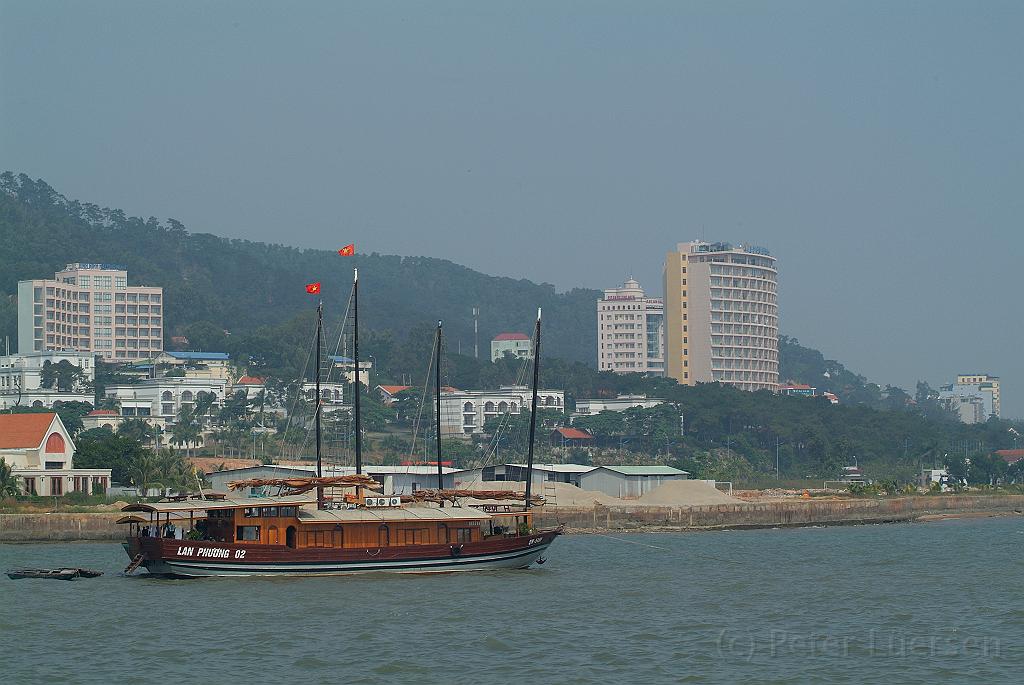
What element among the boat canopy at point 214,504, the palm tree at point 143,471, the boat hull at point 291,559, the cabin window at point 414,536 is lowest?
the boat hull at point 291,559

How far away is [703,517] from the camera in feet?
362

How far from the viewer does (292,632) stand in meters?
45.5

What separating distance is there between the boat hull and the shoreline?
2973 centimetres

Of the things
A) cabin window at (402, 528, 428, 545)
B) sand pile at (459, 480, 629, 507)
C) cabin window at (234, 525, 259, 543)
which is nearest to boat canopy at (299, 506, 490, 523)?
cabin window at (402, 528, 428, 545)

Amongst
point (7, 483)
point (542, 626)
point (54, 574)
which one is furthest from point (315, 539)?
point (7, 483)

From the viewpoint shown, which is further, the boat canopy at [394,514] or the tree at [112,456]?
the tree at [112,456]

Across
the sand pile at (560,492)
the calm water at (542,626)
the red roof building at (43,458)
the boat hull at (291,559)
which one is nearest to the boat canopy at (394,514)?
the boat hull at (291,559)

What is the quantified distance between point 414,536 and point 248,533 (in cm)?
686

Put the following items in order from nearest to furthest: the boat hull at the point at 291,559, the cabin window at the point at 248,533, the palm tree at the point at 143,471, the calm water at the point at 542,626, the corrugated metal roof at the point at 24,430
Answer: the calm water at the point at 542,626 < the boat hull at the point at 291,559 < the cabin window at the point at 248,533 < the corrugated metal roof at the point at 24,430 < the palm tree at the point at 143,471

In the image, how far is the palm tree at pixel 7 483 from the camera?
96938 mm

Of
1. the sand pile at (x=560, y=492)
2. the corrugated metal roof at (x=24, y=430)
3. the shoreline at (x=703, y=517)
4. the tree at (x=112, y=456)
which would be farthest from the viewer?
the tree at (x=112, y=456)

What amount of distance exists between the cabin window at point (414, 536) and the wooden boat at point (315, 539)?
0.04 m

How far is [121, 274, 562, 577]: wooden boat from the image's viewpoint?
5978 cm

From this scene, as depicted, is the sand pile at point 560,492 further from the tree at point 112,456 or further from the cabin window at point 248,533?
the cabin window at point 248,533
